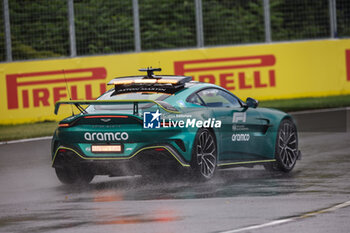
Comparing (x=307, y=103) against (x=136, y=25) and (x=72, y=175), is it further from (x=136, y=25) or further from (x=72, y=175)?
(x=72, y=175)

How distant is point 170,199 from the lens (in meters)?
10.6

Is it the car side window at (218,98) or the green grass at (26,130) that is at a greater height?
the car side window at (218,98)

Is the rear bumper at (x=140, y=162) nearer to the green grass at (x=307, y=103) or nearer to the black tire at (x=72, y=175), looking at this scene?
the black tire at (x=72, y=175)

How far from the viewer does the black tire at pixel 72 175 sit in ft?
40.4

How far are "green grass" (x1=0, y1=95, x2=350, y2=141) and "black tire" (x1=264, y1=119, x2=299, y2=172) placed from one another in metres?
8.14

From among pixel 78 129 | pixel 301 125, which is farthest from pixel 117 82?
pixel 301 125

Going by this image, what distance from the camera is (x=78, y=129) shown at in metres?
11.8

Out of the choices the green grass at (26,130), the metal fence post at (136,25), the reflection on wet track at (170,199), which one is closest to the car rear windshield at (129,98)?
the reflection on wet track at (170,199)

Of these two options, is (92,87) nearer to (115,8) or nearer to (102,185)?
(115,8)

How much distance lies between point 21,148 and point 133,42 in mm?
7296

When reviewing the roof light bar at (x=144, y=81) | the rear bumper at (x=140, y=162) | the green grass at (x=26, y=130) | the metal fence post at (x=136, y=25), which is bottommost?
the green grass at (x=26, y=130)

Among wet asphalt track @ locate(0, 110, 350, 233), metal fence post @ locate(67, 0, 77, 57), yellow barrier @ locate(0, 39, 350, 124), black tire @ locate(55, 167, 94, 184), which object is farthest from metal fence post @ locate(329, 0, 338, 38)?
black tire @ locate(55, 167, 94, 184)

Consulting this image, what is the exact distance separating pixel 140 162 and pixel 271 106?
1294 centimetres

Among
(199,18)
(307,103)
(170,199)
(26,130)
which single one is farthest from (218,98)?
(199,18)
